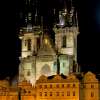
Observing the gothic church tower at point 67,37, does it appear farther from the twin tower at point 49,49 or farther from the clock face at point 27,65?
the clock face at point 27,65

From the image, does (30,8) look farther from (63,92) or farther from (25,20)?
(63,92)

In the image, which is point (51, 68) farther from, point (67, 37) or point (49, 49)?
point (67, 37)

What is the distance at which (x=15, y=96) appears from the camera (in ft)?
182

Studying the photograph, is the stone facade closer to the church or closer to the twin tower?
the church

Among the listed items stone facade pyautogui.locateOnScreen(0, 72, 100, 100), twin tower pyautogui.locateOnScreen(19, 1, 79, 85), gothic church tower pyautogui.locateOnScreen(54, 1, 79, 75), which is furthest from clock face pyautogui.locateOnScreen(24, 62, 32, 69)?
stone facade pyautogui.locateOnScreen(0, 72, 100, 100)

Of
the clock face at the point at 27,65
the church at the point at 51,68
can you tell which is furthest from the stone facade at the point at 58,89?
the clock face at the point at 27,65

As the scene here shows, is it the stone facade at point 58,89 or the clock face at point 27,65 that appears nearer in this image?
the stone facade at point 58,89

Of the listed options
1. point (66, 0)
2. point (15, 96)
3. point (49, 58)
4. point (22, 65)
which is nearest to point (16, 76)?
point (22, 65)

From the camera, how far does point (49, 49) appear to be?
6425 centimetres

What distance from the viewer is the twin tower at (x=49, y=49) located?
63.0 m

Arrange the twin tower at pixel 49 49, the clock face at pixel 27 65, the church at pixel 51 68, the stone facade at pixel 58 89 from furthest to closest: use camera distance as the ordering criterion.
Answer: the clock face at pixel 27 65 → the twin tower at pixel 49 49 → the church at pixel 51 68 → the stone facade at pixel 58 89

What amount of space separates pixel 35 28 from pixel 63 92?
675 inches

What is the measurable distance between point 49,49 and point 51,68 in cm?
331

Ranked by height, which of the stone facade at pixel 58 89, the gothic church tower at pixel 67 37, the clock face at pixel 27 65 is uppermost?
the gothic church tower at pixel 67 37
